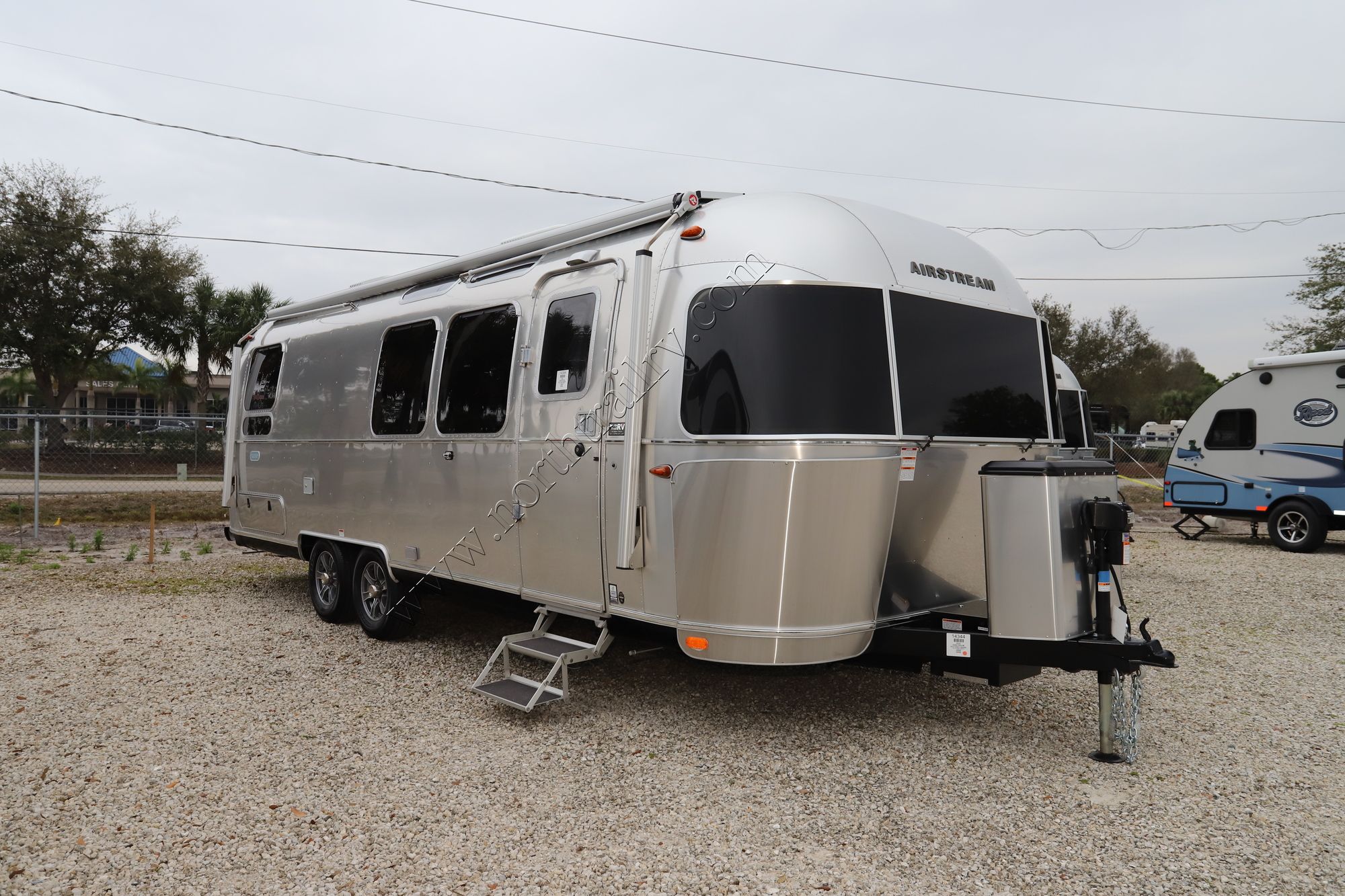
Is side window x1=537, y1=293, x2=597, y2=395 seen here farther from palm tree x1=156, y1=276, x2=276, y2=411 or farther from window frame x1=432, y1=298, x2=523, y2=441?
palm tree x1=156, y1=276, x2=276, y2=411

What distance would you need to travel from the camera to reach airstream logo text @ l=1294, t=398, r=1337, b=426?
12.4 m

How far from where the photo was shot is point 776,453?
435 cm

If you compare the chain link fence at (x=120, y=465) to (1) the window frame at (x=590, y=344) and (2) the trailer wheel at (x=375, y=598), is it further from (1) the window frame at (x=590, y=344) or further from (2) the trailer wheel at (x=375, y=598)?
(1) the window frame at (x=590, y=344)

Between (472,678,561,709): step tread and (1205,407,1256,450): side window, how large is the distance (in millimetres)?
12183

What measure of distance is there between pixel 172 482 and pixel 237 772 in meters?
14.3

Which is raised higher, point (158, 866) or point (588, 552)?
point (588, 552)

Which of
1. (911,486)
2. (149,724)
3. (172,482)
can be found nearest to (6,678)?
(149,724)

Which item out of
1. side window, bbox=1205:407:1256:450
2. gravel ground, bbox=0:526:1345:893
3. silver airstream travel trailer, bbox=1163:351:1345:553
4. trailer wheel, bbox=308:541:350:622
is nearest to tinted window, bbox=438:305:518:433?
gravel ground, bbox=0:526:1345:893

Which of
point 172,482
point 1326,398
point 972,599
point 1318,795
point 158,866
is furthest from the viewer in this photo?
point 172,482

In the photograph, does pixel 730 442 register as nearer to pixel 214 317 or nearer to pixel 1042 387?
pixel 1042 387

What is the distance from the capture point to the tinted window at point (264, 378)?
8648 millimetres

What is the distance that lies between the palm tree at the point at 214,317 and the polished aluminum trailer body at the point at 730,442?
2399 centimetres

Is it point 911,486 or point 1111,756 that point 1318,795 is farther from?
point 911,486

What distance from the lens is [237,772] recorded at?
4539mm
